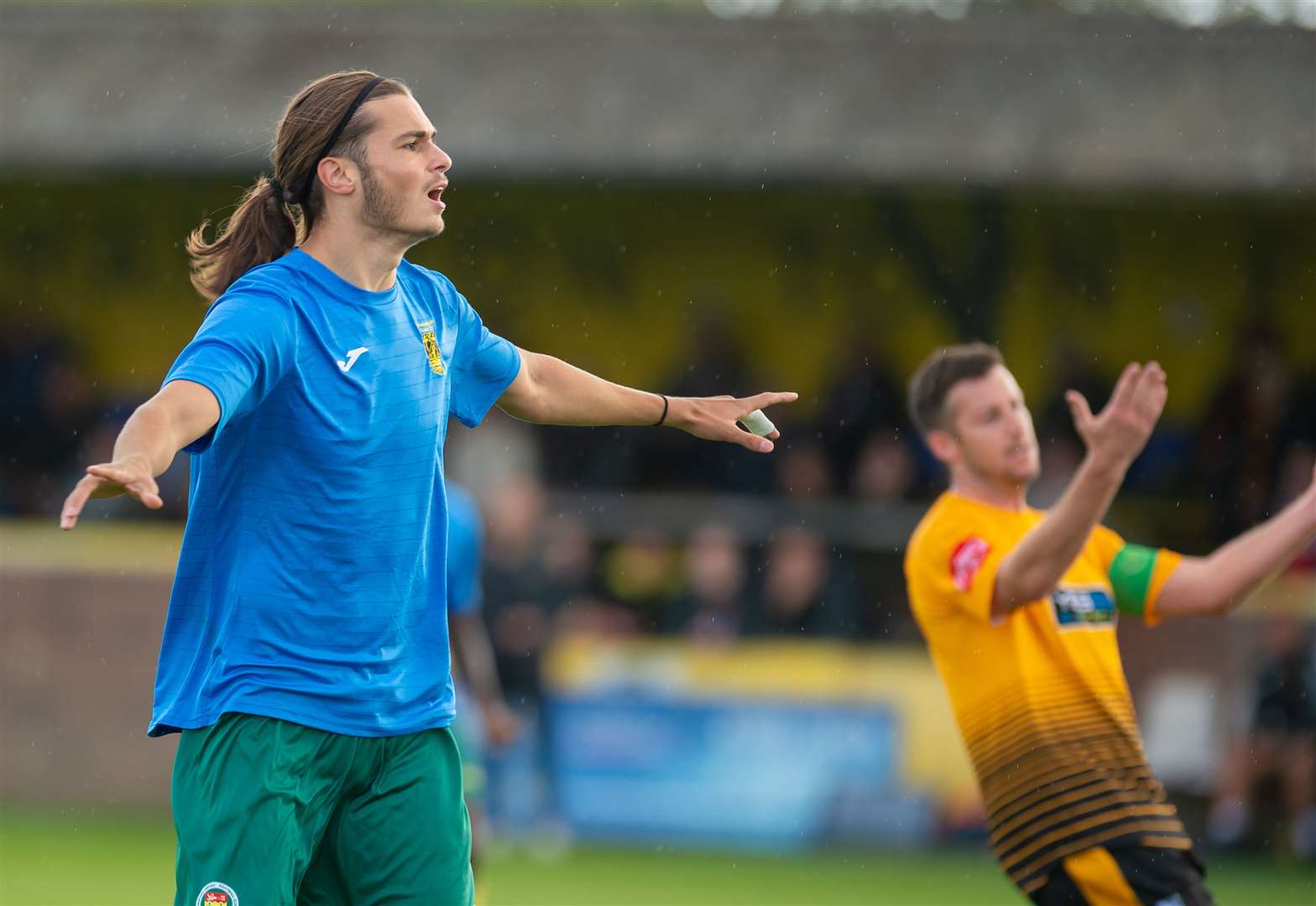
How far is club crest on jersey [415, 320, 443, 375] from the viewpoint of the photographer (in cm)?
499

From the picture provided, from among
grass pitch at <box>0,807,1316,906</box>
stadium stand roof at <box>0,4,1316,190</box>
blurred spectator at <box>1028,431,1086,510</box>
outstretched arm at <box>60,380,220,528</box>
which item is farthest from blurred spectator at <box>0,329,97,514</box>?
outstretched arm at <box>60,380,220,528</box>

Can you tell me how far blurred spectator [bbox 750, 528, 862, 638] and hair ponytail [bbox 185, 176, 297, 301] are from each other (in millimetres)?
9020

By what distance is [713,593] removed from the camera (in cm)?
1395

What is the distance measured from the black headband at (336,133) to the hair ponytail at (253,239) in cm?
12

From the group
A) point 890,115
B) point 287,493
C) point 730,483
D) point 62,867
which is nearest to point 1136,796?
point 287,493

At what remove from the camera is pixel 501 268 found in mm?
18375

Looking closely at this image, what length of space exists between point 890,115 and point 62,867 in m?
8.60

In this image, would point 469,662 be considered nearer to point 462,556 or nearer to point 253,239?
point 462,556

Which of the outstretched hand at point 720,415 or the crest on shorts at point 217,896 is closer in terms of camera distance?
the crest on shorts at point 217,896

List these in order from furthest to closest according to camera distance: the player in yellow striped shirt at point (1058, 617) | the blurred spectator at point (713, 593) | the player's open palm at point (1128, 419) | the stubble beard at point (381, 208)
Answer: the blurred spectator at point (713, 593), the player in yellow striped shirt at point (1058, 617), the player's open palm at point (1128, 419), the stubble beard at point (381, 208)

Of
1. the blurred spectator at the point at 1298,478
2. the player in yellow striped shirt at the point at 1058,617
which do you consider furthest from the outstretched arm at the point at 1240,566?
the blurred spectator at the point at 1298,478

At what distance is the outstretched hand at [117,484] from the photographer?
3863 millimetres

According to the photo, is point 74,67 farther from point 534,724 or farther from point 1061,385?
point 1061,385

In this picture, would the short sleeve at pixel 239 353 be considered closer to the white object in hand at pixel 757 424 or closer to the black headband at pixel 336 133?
the black headband at pixel 336 133
